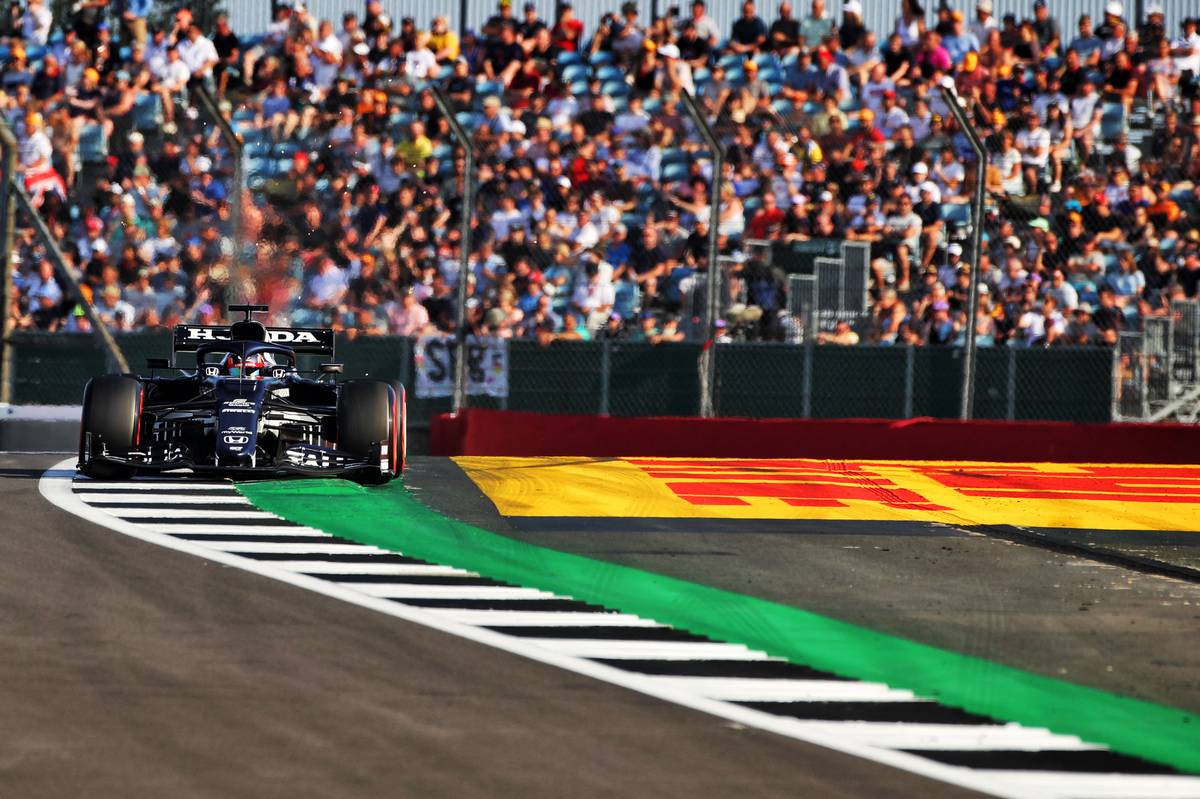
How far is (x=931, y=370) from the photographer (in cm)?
1711

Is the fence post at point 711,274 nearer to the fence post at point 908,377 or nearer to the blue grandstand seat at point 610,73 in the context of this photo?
the fence post at point 908,377

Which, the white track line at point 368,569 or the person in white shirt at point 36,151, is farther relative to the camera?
the person in white shirt at point 36,151

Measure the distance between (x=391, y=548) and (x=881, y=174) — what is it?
946 cm

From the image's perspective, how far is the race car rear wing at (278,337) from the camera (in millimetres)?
12625

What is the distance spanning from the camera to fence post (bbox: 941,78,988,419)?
15453 millimetres

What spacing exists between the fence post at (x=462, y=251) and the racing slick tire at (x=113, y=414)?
13.4ft

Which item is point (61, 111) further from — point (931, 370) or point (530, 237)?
point (931, 370)

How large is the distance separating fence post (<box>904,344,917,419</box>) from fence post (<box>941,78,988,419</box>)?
4.61 feet

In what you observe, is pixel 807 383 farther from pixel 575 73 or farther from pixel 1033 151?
pixel 575 73

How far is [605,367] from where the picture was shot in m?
17.0

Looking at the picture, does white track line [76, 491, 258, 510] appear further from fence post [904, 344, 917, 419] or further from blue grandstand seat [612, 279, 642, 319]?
fence post [904, 344, 917, 419]

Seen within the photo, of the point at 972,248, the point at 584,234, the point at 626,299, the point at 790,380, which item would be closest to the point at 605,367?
the point at 626,299

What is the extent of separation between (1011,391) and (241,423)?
8.08 meters

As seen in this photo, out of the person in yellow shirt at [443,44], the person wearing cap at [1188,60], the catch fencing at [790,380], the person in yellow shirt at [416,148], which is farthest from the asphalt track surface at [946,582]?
the person in yellow shirt at [443,44]
